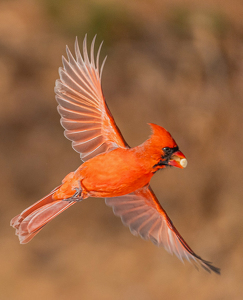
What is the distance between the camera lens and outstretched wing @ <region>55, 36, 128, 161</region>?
782mm

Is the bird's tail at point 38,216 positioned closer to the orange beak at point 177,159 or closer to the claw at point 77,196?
the claw at point 77,196

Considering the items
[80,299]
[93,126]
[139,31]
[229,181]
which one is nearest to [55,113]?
[139,31]

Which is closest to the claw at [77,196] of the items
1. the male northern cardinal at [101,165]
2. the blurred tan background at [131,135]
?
the male northern cardinal at [101,165]

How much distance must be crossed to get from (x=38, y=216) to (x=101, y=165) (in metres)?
0.19

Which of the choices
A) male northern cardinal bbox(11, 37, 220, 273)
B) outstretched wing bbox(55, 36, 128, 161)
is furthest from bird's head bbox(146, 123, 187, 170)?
outstretched wing bbox(55, 36, 128, 161)

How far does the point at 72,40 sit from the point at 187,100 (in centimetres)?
61

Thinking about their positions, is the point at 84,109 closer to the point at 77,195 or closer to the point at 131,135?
the point at 77,195

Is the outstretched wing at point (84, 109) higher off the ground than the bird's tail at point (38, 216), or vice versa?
the outstretched wing at point (84, 109)

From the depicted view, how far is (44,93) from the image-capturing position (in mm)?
1397

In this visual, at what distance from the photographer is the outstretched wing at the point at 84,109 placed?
0.78 meters

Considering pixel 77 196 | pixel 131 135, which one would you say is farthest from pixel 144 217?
pixel 131 135

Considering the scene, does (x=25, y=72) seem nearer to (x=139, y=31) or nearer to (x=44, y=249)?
(x=139, y=31)

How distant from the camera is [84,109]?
31.5 inches

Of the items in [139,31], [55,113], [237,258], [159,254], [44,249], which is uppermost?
[139,31]
